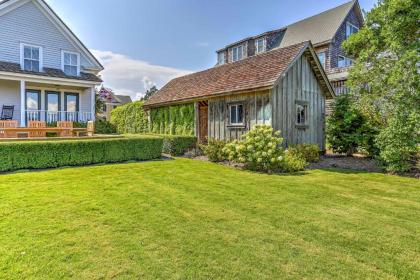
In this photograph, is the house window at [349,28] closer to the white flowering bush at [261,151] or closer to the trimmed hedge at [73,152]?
the white flowering bush at [261,151]

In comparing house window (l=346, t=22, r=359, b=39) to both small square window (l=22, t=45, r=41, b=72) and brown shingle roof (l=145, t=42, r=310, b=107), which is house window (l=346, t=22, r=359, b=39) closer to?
brown shingle roof (l=145, t=42, r=310, b=107)

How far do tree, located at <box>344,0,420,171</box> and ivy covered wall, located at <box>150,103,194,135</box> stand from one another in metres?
9.17

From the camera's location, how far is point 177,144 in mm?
15398

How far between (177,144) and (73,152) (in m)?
5.66

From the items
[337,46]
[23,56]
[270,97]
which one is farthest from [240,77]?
[337,46]

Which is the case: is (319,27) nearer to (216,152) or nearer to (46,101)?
(216,152)

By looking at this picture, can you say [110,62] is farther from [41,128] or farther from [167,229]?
[167,229]

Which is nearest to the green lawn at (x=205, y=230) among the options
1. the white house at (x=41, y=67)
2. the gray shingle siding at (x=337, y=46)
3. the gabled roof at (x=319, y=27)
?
the white house at (x=41, y=67)

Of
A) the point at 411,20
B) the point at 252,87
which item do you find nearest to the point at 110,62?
the point at 252,87

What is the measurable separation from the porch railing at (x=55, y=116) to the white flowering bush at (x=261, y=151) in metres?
13.2

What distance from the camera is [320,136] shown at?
15508mm

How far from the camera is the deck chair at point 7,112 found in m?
16.7

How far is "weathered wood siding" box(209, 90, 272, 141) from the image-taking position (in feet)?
42.7

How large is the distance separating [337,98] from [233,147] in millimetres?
7105
